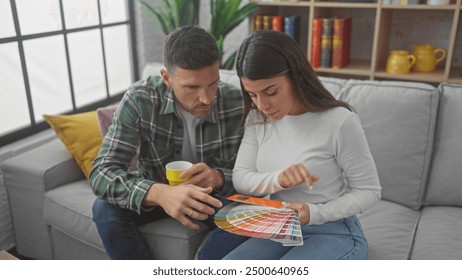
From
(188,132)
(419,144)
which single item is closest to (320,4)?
(419,144)

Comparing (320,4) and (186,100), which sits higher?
A: (320,4)

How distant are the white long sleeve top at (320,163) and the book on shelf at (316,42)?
132 cm

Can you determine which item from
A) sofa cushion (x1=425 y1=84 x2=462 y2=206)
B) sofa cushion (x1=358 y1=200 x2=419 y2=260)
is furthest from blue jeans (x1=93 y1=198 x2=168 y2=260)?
sofa cushion (x1=425 y1=84 x2=462 y2=206)

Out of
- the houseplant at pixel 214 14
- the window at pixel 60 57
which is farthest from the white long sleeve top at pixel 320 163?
the window at pixel 60 57

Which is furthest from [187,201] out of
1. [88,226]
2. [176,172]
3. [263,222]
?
[88,226]

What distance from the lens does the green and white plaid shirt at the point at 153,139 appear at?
121cm

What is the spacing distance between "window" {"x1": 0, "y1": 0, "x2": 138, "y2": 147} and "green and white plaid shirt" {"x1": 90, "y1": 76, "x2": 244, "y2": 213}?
835 mm

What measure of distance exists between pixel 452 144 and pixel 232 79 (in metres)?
0.81

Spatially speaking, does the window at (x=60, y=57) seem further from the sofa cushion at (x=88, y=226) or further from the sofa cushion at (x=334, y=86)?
the sofa cushion at (x=334, y=86)

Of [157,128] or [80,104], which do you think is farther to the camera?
[80,104]

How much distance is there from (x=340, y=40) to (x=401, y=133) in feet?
3.26

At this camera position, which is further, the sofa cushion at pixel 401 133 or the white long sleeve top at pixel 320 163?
the sofa cushion at pixel 401 133

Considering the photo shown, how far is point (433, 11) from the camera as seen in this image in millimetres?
2312

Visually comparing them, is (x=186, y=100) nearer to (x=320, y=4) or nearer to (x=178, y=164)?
(x=178, y=164)
